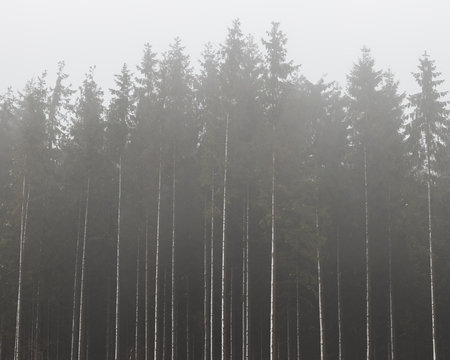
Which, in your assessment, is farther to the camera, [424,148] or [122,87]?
[122,87]

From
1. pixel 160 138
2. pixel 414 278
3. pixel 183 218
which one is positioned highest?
pixel 160 138

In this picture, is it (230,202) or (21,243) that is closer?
(230,202)

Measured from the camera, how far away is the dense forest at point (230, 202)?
23500 mm

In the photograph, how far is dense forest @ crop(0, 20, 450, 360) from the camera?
2350 centimetres

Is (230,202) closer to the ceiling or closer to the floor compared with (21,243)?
closer to the ceiling

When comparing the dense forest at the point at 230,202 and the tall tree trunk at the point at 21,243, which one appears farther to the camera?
the tall tree trunk at the point at 21,243

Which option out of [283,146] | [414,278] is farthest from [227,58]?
[414,278]

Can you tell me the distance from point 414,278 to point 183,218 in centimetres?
1327

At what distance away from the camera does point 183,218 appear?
28.5 meters

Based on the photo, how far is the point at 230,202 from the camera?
23.5 m

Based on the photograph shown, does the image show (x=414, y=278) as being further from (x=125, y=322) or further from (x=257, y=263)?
(x=125, y=322)

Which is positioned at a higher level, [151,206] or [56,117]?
[56,117]

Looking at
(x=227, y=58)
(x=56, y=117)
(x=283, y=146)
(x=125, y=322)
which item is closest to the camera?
(x=283, y=146)

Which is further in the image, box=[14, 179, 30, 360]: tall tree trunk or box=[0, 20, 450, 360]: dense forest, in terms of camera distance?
box=[14, 179, 30, 360]: tall tree trunk
